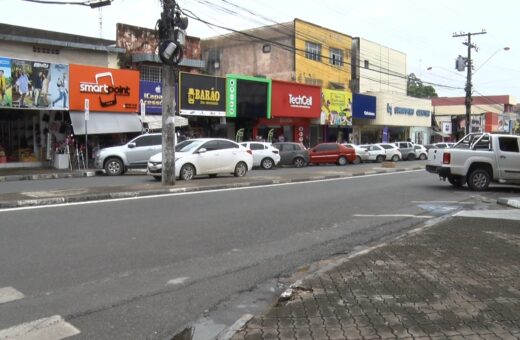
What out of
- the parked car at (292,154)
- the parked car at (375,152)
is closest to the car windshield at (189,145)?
the parked car at (292,154)

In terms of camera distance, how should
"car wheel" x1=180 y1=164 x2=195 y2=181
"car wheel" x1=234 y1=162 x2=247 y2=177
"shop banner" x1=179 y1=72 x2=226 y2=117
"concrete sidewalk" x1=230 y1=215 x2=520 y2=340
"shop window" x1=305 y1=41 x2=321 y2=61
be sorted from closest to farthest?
"concrete sidewalk" x1=230 y1=215 x2=520 y2=340 → "car wheel" x1=180 y1=164 x2=195 y2=181 → "car wheel" x1=234 y1=162 x2=247 y2=177 → "shop banner" x1=179 y1=72 x2=226 y2=117 → "shop window" x1=305 y1=41 x2=321 y2=61

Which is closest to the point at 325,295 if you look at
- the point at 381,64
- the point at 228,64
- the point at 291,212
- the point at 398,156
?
the point at 291,212

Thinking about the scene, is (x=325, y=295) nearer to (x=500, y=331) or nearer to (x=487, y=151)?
(x=500, y=331)

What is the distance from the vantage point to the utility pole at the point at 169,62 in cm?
1587

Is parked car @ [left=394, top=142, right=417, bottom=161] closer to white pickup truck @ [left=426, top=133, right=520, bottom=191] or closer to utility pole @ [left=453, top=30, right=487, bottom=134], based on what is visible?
utility pole @ [left=453, top=30, right=487, bottom=134]

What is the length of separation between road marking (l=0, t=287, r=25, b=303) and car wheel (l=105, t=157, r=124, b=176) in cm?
1636

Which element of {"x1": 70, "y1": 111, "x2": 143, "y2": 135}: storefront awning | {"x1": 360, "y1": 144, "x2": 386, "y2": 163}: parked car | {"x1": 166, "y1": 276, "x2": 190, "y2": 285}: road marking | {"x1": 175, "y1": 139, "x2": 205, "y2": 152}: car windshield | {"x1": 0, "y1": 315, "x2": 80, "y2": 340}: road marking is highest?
{"x1": 70, "y1": 111, "x2": 143, "y2": 135}: storefront awning

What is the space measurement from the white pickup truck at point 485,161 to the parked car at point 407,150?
23.5m

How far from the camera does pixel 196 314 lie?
17.3 ft

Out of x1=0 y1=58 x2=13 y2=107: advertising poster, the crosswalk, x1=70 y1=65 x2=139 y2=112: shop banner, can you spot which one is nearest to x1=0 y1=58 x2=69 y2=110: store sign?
x1=0 y1=58 x2=13 y2=107: advertising poster

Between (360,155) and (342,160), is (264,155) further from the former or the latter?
(360,155)

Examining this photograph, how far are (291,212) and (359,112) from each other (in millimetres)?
32096

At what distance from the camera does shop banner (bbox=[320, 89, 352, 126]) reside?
125 ft

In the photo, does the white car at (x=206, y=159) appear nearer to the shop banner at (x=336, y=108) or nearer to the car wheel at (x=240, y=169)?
the car wheel at (x=240, y=169)
